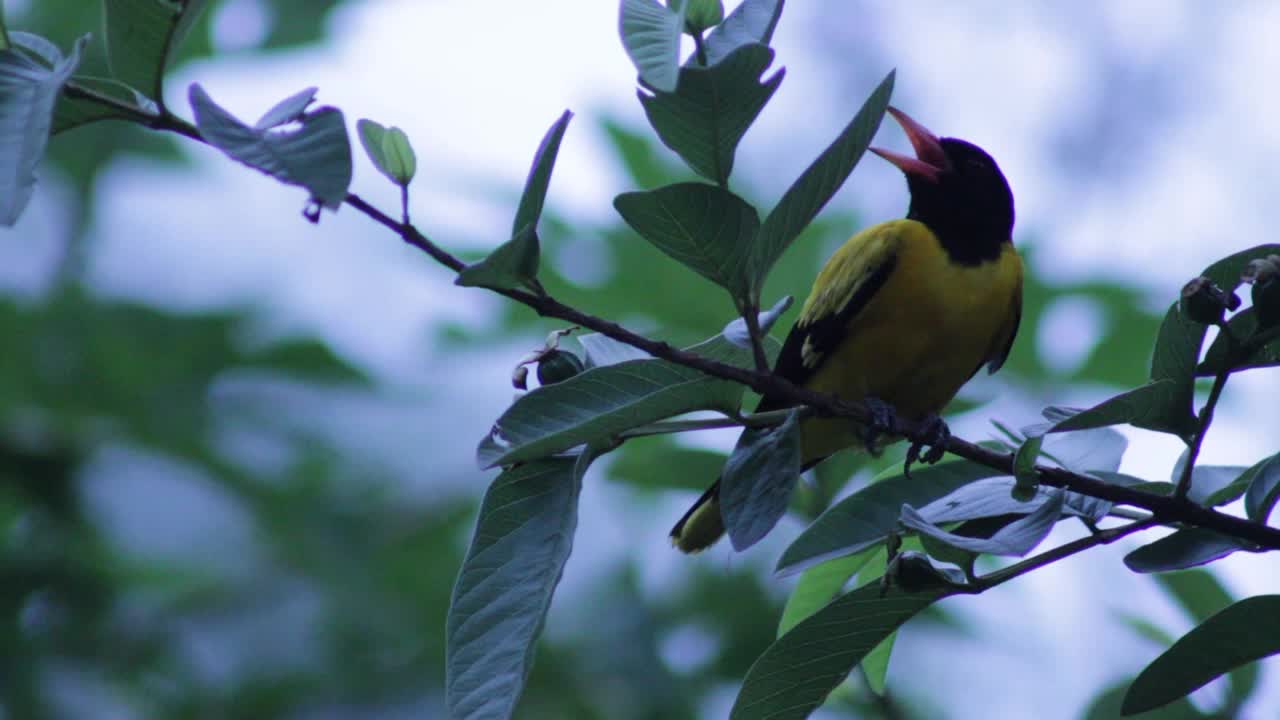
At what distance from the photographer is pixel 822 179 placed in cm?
172

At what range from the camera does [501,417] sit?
179 cm

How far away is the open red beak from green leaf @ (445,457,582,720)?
178cm

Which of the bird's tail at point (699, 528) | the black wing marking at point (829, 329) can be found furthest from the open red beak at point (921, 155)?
the bird's tail at point (699, 528)

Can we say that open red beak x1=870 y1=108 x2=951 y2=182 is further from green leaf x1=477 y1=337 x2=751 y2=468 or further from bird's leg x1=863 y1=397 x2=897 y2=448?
green leaf x1=477 y1=337 x2=751 y2=468

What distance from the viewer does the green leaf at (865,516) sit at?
2.01m

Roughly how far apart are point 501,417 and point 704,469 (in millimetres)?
1388

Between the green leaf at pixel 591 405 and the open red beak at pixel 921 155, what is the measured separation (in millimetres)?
1752

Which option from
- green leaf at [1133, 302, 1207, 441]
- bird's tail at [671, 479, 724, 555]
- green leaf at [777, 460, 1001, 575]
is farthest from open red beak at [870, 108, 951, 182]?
green leaf at [1133, 302, 1207, 441]

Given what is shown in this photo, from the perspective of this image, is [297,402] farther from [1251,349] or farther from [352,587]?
[1251,349]

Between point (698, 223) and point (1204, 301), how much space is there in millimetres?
676

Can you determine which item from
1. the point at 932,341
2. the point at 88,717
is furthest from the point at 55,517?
the point at 932,341

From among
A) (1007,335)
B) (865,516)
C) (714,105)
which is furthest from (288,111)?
(1007,335)

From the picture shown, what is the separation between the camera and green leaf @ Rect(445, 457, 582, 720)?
1807mm

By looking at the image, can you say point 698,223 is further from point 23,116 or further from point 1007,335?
point 1007,335
